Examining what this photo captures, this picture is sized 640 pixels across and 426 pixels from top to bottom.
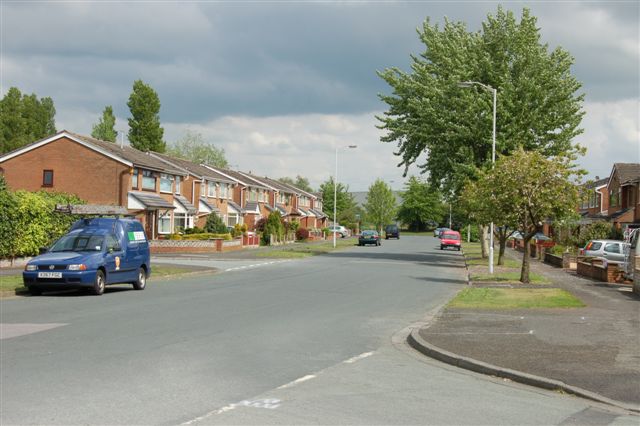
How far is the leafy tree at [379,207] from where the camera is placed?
11650 cm

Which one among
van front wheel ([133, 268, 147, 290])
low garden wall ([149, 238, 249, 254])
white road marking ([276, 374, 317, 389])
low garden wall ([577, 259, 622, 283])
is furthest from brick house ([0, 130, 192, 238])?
white road marking ([276, 374, 317, 389])

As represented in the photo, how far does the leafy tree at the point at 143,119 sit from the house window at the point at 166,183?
28071 millimetres

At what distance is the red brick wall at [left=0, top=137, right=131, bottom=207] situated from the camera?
46.6 metres

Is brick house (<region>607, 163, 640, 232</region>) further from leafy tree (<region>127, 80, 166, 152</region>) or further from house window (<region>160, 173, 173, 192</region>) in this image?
leafy tree (<region>127, 80, 166, 152</region>)

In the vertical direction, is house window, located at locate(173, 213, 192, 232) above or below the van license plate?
above

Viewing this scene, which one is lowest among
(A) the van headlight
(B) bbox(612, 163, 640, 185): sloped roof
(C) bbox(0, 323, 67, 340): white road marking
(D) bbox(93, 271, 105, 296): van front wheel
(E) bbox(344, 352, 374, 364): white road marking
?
(E) bbox(344, 352, 374, 364): white road marking

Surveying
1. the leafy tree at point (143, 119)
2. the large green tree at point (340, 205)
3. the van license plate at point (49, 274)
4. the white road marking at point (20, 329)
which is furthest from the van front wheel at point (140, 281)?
the large green tree at point (340, 205)

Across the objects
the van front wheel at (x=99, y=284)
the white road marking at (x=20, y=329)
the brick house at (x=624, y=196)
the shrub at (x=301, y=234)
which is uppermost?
the brick house at (x=624, y=196)

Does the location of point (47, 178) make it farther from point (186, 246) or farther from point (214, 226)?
point (214, 226)

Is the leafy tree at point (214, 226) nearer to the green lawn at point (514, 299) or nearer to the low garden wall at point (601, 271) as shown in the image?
the low garden wall at point (601, 271)

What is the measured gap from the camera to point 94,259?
746 inches

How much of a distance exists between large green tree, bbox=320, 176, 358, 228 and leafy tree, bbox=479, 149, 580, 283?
87668 mm

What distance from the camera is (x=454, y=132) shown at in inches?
1492

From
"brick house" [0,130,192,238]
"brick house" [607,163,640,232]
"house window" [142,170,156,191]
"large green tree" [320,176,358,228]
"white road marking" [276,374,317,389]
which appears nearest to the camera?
"white road marking" [276,374,317,389]
